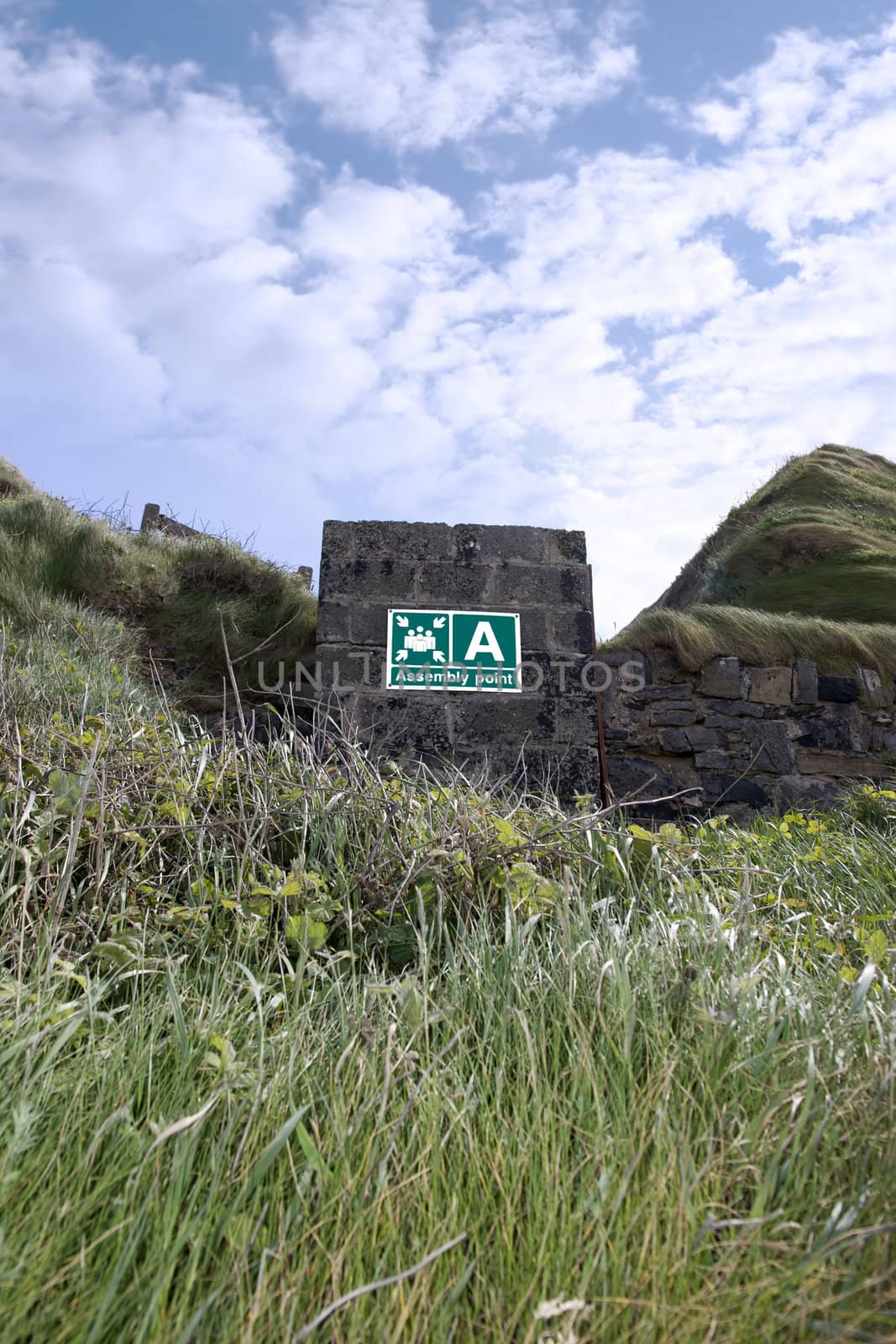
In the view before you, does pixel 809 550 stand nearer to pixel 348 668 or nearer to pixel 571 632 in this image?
pixel 571 632

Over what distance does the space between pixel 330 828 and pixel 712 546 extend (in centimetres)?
884

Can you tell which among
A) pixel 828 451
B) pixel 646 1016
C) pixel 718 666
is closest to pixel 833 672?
Result: pixel 718 666

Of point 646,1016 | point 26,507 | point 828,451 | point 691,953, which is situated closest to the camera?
point 646,1016

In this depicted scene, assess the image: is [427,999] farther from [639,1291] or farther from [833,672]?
[833,672]

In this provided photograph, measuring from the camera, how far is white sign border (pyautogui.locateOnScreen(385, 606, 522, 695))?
5.48 metres

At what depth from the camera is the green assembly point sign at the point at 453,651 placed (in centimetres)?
551

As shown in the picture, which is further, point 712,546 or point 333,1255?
point 712,546

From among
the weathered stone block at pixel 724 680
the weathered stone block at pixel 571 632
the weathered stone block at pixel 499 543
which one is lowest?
the weathered stone block at pixel 724 680

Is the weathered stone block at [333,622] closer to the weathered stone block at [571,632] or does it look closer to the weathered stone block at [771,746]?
the weathered stone block at [571,632]

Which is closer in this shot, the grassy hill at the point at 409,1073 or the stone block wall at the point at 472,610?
the grassy hill at the point at 409,1073

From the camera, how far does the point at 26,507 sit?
Result: 25.3 ft

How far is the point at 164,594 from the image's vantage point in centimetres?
717

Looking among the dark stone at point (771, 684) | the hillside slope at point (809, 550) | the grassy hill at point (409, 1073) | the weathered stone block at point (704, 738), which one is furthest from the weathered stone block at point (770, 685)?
the grassy hill at point (409, 1073)

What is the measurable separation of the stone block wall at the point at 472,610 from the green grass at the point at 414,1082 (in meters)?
2.40
